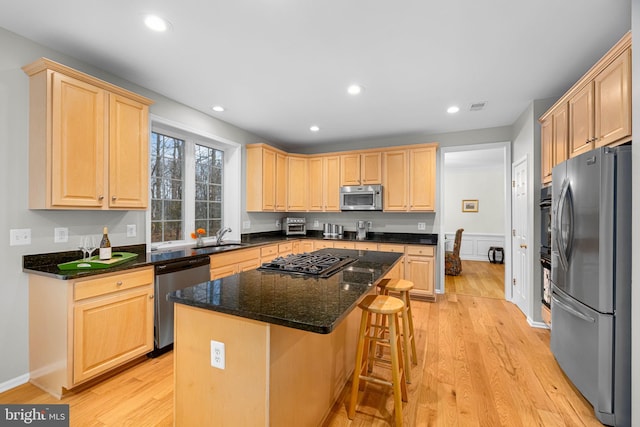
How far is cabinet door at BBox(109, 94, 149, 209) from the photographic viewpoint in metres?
2.40

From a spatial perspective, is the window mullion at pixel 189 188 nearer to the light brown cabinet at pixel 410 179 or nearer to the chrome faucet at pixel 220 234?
the chrome faucet at pixel 220 234

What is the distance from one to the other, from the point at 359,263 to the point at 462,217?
6.81 meters

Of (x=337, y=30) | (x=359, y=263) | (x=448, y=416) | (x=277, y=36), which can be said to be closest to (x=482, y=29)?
(x=337, y=30)

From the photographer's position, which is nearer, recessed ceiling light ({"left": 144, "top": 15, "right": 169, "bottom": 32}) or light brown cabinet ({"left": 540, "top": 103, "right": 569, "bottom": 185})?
recessed ceiling light ({"left": 144, "top": 15, "right": 169, "bottom": 32})

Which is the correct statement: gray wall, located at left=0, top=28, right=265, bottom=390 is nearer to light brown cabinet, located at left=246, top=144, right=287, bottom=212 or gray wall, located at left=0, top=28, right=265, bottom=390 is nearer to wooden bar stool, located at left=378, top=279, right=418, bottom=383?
light brown cabinet, located at left=246, top=144, right=287, bottom=212

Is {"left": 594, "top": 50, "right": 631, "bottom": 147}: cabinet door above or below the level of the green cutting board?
above

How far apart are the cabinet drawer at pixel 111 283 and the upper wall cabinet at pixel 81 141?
2.01ft

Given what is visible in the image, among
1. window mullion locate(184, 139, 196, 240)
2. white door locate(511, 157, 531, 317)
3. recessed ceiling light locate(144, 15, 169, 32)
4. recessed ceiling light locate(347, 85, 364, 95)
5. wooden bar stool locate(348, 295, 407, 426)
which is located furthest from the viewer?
window mullion locate(184, 139, 196, 240)

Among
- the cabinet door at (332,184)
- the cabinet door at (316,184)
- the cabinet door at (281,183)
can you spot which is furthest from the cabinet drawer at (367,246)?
the cabinet door at (281,183)

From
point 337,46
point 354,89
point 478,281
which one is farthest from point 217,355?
point 478,281

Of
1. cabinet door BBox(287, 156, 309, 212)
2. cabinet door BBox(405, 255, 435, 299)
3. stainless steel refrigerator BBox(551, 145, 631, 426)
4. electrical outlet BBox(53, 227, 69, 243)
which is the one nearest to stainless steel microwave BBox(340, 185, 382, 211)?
cabinet door BBox(287, 156, 309, 212)

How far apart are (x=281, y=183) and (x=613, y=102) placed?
159 inches

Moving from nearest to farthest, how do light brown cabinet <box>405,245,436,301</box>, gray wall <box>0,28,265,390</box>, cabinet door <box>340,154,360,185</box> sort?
gray wall <box>0,28,265,390</box> → light brown cabinet <box>405,245,436,301</box> → cabinet door <box>340,154,360,185</box>

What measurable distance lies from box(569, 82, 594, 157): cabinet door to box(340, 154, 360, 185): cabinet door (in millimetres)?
2797
